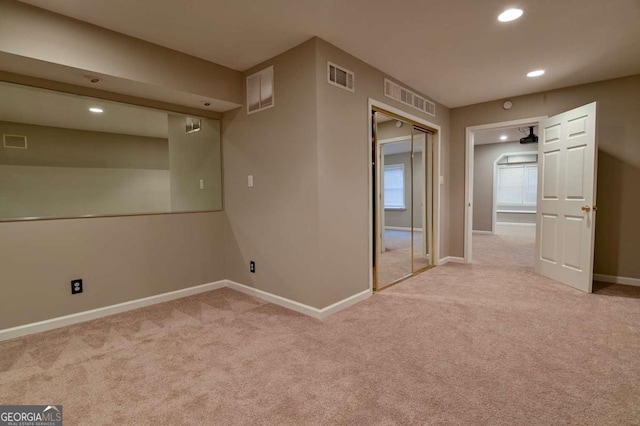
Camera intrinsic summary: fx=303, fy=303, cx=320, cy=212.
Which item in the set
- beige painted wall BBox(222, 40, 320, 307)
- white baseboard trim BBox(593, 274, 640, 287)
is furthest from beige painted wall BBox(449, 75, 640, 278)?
beige painted wall BBox(222, 40, 320, 307)

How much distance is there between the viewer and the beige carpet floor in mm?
1621

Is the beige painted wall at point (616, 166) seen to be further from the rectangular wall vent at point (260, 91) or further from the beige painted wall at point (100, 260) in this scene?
the beige painted wall at point (100, 260)

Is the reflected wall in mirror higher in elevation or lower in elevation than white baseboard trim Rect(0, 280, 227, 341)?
higher

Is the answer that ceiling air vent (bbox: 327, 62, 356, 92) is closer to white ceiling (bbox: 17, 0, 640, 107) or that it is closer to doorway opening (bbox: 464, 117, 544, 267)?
white ceiling (bbox: 17, 0, 640, 107)

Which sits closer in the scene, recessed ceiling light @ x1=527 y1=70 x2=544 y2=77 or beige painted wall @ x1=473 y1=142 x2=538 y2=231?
recessed ceiling light @ x1=527 y1=70 x2=544 y2=77

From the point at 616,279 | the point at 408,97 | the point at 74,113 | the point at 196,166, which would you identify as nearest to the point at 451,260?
the point at 616,279

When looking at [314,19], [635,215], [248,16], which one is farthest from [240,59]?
[635,215]

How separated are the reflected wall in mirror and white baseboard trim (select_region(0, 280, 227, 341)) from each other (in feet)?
3.02

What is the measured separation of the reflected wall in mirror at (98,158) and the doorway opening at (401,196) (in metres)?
2.04

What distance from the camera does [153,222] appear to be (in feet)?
10.9

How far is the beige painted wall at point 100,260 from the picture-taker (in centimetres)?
255

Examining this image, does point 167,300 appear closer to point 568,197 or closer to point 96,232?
point 96,232

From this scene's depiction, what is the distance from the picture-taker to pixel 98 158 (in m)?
3.22

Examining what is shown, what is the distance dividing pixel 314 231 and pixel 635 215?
4.09 m
